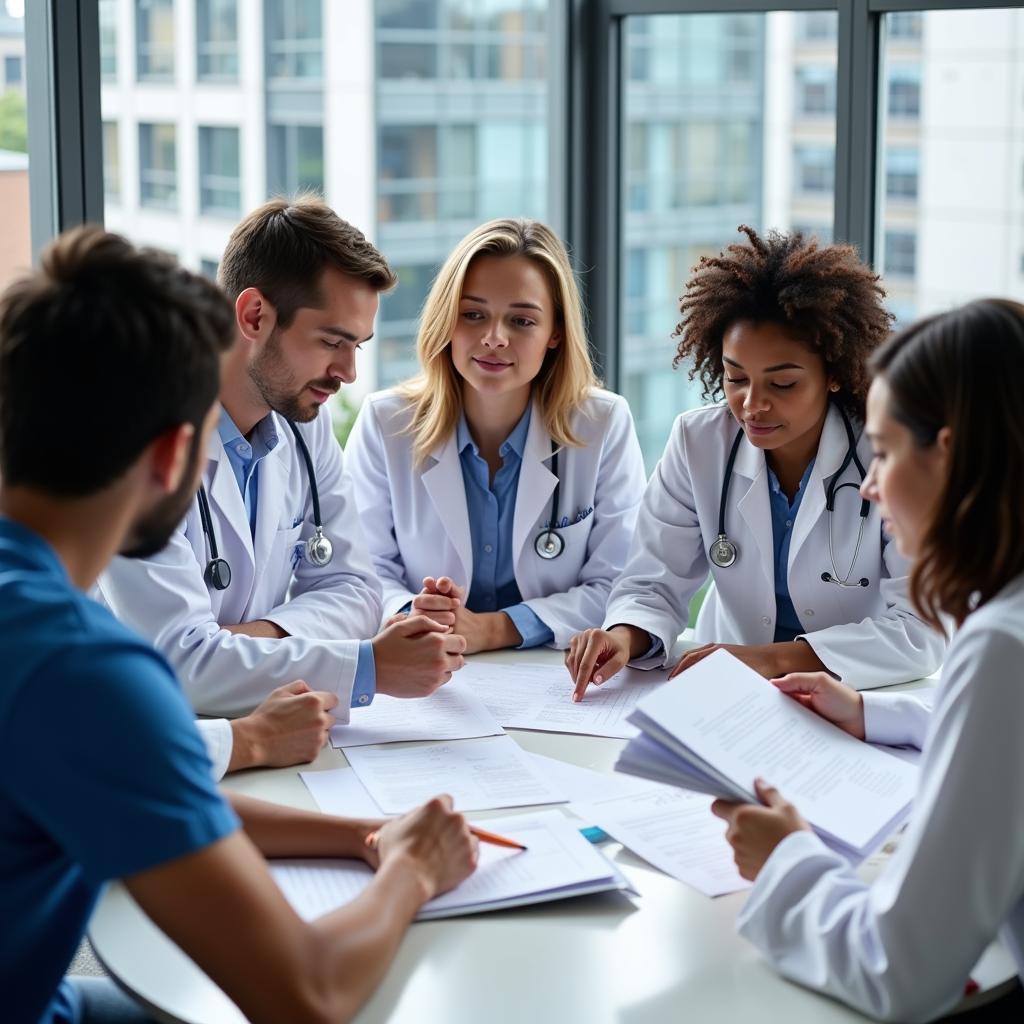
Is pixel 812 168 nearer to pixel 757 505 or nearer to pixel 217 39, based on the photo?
pixel 757 505

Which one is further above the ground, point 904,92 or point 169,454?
point 904,92

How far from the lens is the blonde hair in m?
2.29

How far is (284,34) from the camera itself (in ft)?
12.8

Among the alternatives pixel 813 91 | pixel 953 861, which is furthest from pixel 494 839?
pixel 813 91

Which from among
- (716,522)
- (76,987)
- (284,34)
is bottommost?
(76,987)

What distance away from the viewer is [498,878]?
1.29 meters

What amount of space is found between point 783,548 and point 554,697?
0.50 metres

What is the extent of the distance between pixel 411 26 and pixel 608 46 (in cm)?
106

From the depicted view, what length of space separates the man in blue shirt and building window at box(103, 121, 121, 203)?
4.57 feet

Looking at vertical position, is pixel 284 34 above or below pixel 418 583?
above

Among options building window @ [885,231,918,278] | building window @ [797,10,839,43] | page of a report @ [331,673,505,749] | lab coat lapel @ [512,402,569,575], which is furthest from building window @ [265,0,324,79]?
page of a report @ [331,673,505,749]

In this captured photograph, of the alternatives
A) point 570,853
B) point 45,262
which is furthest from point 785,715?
point 45,262

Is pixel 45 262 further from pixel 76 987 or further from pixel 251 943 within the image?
pixel 76 987

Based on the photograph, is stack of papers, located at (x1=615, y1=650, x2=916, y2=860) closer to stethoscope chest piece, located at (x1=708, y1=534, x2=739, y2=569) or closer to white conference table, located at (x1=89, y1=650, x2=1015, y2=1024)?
white conference table, located at (x1=89, y1=650, x2=1015, y2=1024)
